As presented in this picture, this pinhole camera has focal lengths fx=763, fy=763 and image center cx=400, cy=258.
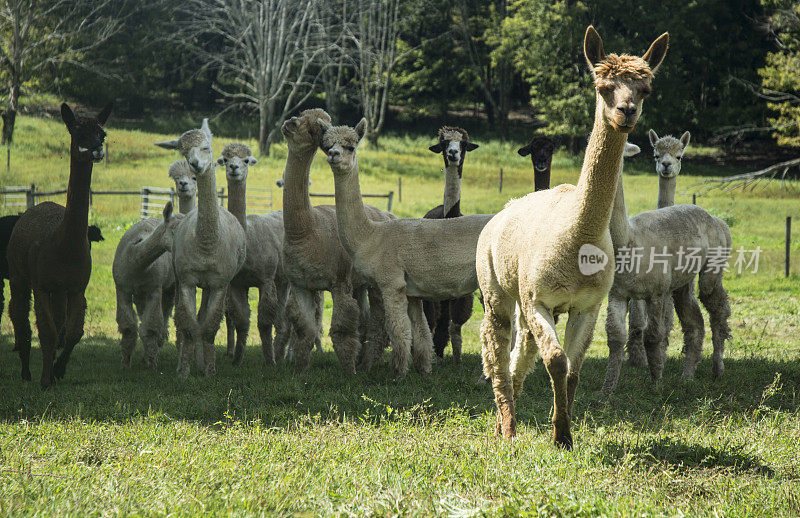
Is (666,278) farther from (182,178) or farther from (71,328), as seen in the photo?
(71,328)

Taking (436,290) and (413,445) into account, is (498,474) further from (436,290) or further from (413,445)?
(436,290)

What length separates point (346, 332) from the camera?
786 centimetres

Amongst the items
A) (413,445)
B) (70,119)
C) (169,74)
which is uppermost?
(169,74)

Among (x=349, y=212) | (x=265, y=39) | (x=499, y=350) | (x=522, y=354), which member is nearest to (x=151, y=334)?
(x=349, y=212)

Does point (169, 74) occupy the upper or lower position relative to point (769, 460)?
upper

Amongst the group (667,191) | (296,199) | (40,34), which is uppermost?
(40,34)

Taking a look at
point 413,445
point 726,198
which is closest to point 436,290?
point 413,445

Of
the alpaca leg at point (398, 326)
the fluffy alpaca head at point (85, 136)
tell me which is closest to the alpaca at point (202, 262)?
the fluffy alpaca head at point (85, 136)

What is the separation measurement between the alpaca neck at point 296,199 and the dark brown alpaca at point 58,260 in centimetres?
186

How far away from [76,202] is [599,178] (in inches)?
217

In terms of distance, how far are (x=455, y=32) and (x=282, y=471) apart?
36.5 m

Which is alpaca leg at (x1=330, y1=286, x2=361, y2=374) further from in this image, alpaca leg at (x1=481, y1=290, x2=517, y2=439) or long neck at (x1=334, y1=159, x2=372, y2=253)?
alpaca leg at (x1=481, y1=290, x2=517, y2=439)

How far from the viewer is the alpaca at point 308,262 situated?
7.86 m

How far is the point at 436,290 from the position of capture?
759 cm
